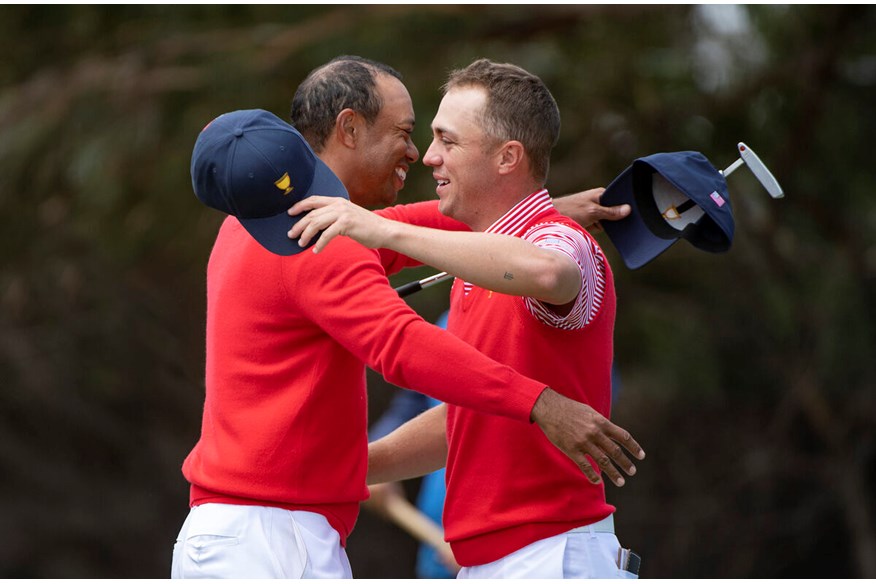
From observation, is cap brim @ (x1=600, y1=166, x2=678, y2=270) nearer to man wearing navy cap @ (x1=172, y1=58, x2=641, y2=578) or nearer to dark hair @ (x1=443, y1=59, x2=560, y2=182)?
dark hair @ (x1=443, y1=59, x2=560, y2=182)

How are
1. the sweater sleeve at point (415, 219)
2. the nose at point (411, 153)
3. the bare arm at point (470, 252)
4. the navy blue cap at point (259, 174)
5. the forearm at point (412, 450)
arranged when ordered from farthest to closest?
1. the sweater sleeve at point (415, 219)
2. the forearm at point (412, 450)
3. the nose at point (411, 153)
4. the navy blue cap at point (259, 174)
5. the bare arm at point (470, 252)

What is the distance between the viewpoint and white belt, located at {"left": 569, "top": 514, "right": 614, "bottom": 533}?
→ 9.56 feet

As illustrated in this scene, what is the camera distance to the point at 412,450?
336 cm

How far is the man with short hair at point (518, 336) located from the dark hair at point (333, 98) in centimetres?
22

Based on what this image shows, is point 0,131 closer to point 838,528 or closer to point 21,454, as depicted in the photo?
point 21,454

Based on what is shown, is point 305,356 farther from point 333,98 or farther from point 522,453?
point 333,98

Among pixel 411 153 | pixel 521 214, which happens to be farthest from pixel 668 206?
pixel 411 153

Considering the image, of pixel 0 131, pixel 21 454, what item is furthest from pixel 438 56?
pixel 21 454

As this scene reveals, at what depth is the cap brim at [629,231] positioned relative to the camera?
3.18 metres

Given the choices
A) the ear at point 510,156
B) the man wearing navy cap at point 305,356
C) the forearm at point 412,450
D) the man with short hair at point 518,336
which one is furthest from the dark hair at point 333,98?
the forearm at point 412,450

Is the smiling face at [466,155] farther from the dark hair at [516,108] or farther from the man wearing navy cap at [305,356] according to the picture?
the man wearing navy cap at [305,356]

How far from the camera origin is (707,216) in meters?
3.10

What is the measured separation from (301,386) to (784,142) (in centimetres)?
537

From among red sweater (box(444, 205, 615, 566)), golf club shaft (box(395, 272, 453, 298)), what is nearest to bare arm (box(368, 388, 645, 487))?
red sweater (box(444, 205, 615, 566))
